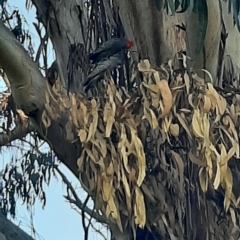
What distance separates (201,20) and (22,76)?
45 centimetres

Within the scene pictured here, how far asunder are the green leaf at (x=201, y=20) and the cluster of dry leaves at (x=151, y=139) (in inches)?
2.9

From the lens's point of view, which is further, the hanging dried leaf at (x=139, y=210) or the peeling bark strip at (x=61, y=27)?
the peeling bark strip at (x=61, y=27)

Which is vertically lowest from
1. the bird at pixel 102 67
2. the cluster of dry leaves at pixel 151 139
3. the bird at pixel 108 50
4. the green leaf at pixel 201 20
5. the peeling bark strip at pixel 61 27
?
the cluster of dry leaves at pixel 151 139

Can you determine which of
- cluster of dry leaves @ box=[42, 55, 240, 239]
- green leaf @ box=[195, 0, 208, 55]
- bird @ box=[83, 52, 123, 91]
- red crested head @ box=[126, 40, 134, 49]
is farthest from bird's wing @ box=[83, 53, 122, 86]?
green leaf @ box=[195, 0, 208, 55]

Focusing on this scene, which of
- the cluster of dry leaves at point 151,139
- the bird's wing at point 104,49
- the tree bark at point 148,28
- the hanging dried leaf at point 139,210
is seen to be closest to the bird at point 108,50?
the bird's wing at point 104,49

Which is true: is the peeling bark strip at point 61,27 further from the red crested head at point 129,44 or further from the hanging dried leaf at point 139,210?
the hanging dried leaf at point 139,210

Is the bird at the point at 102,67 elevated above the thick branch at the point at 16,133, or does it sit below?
below

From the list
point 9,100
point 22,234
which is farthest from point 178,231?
point 9,100

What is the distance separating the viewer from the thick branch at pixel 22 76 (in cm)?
143

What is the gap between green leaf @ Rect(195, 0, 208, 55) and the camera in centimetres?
123

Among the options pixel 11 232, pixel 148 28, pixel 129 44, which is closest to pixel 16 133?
pixel 11 232

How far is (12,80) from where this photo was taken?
1.46 metres

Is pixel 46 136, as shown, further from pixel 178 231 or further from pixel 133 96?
pixel 178 231

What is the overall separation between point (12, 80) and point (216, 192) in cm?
58
